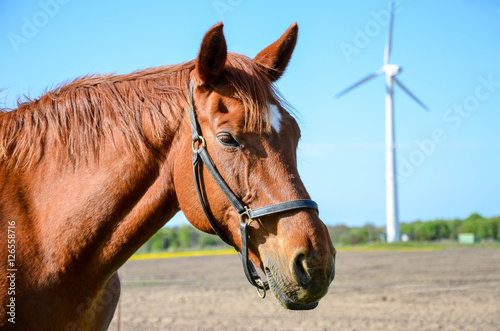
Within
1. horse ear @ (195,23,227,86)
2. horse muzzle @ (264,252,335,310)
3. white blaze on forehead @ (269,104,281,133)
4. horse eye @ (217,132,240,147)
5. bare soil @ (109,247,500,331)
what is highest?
horse ear @ (195,23,227,86)

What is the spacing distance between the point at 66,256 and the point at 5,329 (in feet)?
1.65

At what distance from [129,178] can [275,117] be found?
94cm

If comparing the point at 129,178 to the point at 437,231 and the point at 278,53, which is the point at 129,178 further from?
the point at 437,231

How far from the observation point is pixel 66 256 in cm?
270

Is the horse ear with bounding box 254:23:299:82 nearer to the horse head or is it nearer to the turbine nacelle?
the horse head

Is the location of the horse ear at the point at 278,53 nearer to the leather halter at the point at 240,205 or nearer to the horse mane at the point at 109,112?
the horse mane at the point at 109,112

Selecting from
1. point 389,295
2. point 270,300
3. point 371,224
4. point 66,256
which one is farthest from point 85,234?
point 371,224

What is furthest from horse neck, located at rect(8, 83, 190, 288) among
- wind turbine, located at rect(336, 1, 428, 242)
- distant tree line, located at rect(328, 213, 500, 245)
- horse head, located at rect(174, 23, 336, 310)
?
distant tree line, located at rect(328, 213, 500, 245)

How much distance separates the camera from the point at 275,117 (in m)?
2.68

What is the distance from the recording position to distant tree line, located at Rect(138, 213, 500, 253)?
4175 cm

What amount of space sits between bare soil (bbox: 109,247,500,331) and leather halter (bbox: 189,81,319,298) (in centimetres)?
359

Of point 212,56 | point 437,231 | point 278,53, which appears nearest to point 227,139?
point 212,56

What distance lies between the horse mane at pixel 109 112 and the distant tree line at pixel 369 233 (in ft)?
122

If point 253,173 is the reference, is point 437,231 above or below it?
below
